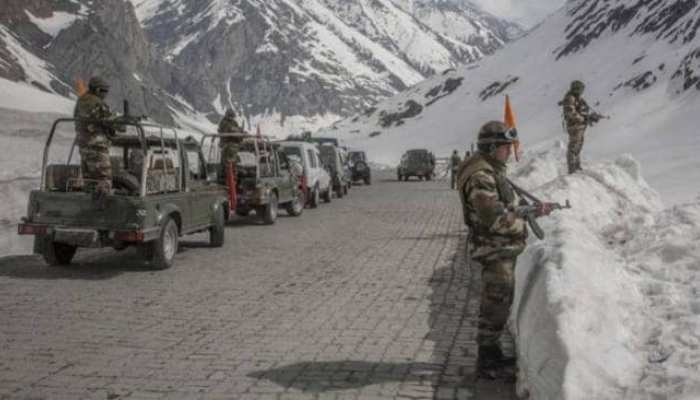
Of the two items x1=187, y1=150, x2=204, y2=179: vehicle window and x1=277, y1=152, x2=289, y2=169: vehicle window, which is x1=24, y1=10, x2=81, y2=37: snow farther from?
x1=187, y1=150, x2=204, y2=179: vehicle window

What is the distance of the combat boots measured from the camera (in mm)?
5801

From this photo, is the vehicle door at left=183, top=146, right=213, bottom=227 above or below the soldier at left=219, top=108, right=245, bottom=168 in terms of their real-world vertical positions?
below

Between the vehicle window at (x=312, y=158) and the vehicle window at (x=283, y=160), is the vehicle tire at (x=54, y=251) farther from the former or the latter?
the vehicle window at (x=312, y=158)

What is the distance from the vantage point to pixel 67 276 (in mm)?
10648

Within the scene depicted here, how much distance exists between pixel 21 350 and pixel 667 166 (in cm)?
3985

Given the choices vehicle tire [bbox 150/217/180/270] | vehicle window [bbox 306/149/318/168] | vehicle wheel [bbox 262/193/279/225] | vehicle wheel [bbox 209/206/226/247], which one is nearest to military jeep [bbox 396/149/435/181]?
vehicle window [bbox 306/149/318/168]

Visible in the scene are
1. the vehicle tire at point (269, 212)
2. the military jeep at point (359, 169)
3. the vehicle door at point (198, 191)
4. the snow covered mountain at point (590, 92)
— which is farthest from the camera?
the snow covered mountain at point (590, 92)

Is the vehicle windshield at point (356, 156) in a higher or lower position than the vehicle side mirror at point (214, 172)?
higher

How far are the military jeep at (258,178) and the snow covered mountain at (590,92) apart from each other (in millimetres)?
19930

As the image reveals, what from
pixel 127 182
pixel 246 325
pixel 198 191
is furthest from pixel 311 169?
pixel 246 325

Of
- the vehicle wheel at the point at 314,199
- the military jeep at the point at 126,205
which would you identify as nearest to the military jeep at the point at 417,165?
the vehicle wheel at the point at 314,199

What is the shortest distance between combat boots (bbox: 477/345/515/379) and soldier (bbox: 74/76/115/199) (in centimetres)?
646

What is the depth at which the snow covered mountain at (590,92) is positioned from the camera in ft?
244

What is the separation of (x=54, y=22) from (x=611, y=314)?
610ft
